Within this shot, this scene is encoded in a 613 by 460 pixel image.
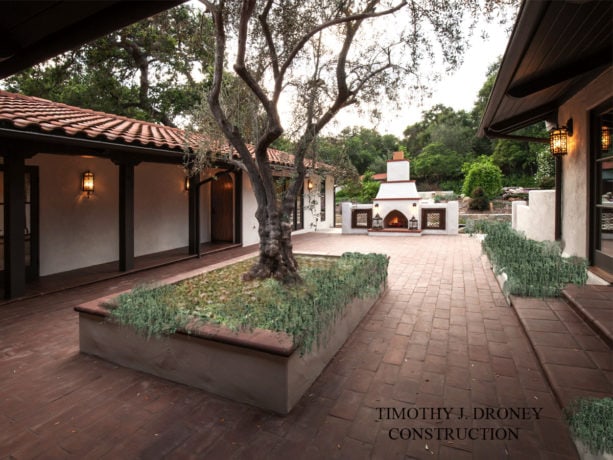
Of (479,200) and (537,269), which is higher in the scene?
(479,200)

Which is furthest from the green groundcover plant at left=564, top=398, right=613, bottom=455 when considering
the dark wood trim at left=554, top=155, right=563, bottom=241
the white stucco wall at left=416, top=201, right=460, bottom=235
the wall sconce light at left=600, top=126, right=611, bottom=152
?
the white stucco wall at left=416, top=201, right=460, bottom=235

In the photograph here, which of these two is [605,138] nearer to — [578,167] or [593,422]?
[578,167]

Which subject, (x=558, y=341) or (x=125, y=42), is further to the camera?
(x=125, y=42)

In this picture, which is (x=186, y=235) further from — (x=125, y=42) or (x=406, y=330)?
(x=125, y=42)

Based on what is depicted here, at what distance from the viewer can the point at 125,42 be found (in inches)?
552

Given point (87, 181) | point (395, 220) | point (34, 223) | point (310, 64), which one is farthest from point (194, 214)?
point (395, 220)

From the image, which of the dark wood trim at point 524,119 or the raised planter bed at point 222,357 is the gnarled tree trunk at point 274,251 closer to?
the raised planter bed at point 222,357

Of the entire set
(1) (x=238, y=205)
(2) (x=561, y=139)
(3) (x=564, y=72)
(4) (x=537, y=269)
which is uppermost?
(3) (x=564, y=72)

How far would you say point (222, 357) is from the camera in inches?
106

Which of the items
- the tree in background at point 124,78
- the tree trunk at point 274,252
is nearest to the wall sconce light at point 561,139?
the tree trunk at point 274,252

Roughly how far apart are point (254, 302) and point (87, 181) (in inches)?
223

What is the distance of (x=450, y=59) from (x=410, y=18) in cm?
71

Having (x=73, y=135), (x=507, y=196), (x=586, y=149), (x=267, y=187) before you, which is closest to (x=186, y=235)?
(x=73, y=135)

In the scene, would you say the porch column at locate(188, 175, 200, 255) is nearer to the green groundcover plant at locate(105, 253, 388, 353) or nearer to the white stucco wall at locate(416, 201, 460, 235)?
the green groundcover plant at locate(105, 253, 388, 353)
